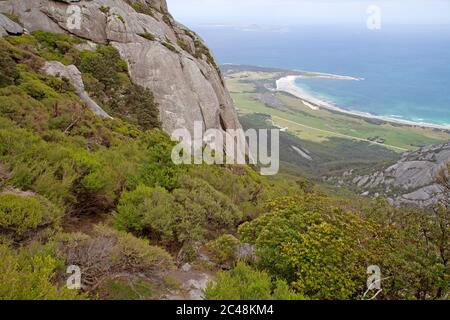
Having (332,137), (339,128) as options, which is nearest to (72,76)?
(332,137)

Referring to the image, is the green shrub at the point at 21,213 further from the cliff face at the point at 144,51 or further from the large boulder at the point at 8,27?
the large boulder at the point at 8,27

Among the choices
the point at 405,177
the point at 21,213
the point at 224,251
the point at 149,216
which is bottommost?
the point at 405,177

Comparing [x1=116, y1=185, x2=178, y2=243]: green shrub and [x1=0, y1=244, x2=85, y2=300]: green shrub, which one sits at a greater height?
[x1=0, y1=244, x2=85, y2=300]: green shrub

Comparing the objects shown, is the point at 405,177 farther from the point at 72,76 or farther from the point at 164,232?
the point at 164,232

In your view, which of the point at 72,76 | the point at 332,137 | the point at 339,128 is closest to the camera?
the point at 72,76

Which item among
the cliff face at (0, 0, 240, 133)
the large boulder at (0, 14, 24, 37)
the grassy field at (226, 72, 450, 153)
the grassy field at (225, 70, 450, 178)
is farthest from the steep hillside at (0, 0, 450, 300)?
the grassy field at (226, 72, 450, 153)

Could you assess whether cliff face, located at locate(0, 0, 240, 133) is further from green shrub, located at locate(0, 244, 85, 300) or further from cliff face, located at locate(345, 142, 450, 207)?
cliff face, located at locate(345, 142, 450, 207)
